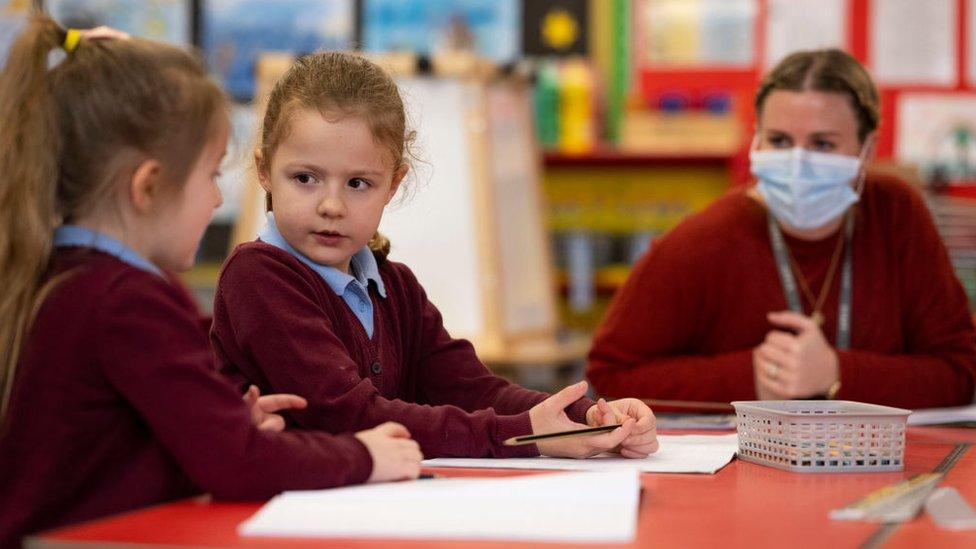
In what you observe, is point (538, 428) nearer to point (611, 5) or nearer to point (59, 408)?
point (59, 408)

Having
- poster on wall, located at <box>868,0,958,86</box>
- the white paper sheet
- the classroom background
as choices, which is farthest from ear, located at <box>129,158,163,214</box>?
poster on wall, located at <box>868,0,958,86</box>

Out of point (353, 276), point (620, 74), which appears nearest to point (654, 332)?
point (353, 276)

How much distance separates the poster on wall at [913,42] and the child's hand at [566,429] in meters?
4.23

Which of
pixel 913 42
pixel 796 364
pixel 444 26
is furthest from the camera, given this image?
pixel 444 26

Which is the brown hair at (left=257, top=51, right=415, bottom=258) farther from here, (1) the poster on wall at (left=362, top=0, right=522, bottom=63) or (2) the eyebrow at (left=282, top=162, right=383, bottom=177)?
(1) the poster on wall at (left=362, top=0, right=522, bottom=63)

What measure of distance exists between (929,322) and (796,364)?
359mm

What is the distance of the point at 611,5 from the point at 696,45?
Answer: 15.3 inches

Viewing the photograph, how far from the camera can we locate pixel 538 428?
1400mm

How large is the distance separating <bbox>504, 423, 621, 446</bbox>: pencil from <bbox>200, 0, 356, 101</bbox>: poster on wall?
453 centimetres

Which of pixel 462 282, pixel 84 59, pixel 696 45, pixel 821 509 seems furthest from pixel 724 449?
pixel 696 45

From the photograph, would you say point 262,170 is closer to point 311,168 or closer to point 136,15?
point 311,168

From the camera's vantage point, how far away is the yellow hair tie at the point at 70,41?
1129 millimetres

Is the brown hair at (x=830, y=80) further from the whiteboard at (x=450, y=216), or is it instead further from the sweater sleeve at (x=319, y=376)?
the whiteboard at (x=450, y=216)

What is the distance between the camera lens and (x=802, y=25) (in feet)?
17.5
